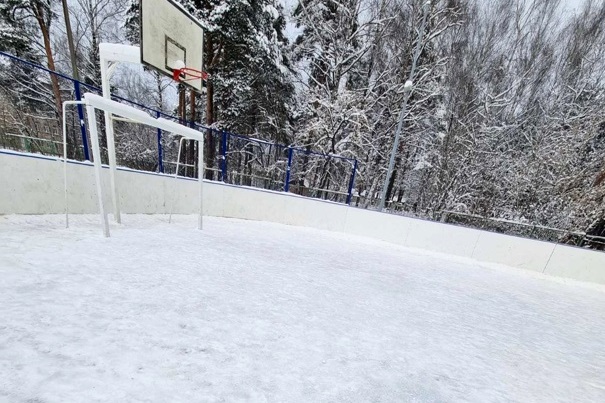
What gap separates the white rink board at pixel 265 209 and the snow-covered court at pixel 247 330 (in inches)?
19.5

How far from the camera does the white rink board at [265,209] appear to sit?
368 cm

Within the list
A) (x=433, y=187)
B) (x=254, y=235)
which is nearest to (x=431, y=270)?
(x=254, y=235)

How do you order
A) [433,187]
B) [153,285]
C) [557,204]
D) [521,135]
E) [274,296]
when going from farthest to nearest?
[433,187]
[521,135]
[557,204]
[274,296]
[153,285]

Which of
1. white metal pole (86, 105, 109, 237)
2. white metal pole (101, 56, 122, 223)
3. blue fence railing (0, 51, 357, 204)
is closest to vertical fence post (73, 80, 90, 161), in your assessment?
white metal pole (101, 56, 122, 223)

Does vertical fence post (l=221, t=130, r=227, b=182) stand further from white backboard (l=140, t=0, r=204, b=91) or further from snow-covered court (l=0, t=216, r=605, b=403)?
snow-covered court (l=0, t=216, r=605, b=403)

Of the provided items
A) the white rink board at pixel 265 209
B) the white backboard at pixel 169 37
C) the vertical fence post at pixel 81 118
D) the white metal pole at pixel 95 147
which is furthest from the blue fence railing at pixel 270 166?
the white metal pole at pixel 95 147

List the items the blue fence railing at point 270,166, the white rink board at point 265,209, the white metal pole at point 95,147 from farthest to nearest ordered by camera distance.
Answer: the blue fence railing at point 270,166
the white rink board at point 265,209
the white metal pole at point 95,147

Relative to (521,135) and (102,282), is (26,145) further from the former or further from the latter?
Result: (521,135)

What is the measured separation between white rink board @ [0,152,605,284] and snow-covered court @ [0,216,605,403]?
0.49m

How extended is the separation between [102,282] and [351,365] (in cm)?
216

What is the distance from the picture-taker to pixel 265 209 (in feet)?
24.5

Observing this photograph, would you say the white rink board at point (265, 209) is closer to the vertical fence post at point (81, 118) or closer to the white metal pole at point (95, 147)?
the vertical fence post at point (81, 118)

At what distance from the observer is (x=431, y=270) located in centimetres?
496

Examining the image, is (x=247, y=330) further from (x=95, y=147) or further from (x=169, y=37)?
(x=169, y=37)
